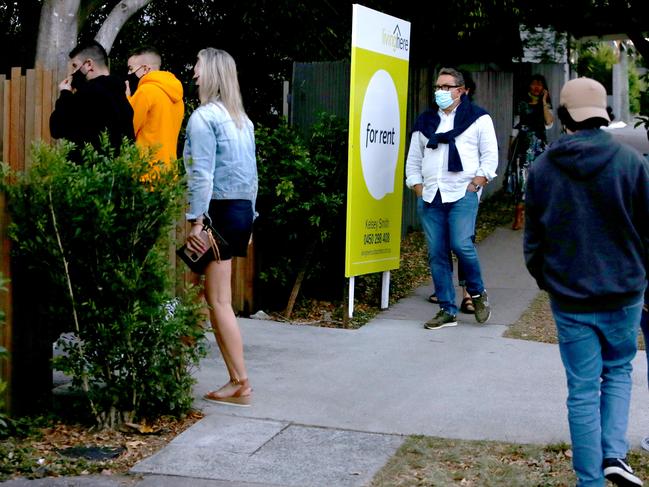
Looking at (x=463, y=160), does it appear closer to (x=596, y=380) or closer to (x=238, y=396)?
(x=238, y=396)

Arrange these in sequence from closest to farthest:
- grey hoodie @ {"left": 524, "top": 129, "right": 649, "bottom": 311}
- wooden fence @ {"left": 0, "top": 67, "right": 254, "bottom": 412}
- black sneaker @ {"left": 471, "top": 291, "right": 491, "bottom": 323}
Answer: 1. grey hoodie @ {"left": 524, "top": 129, "right": 649, "bottom": 311}
2. wooden fence @ {"left": 0, "top": 67, "right": 254, "bottom": 412}
3. black sneaker @ {"left": 471, "top": 291, "right": 491, "bottom": 323}

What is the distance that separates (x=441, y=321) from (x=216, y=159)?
2.99 meters

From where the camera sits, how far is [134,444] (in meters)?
5.52

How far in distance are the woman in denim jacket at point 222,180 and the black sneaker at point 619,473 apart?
215 centimetres

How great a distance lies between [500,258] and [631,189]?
6771 mm

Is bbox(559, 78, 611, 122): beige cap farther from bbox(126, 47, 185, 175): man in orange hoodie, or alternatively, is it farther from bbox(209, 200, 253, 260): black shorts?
bbox(126, 47, 185, 175): man in orange hoodie

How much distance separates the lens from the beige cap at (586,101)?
4703mm

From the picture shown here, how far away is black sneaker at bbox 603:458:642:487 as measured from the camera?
4734 millimetres

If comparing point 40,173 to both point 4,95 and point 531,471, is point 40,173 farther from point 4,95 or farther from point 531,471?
point 531,471

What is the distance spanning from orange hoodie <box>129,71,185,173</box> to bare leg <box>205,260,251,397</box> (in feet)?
3.69

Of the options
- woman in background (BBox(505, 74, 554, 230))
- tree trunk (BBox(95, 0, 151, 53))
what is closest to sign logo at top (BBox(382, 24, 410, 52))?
tree trunk (BBox(95, 0, 151, 53))

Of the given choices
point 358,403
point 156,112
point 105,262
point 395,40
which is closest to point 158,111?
point 156,112

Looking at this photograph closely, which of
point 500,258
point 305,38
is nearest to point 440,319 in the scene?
point 500,258

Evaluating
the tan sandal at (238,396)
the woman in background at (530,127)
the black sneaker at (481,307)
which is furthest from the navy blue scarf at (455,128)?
the woman in background at (530,127)
